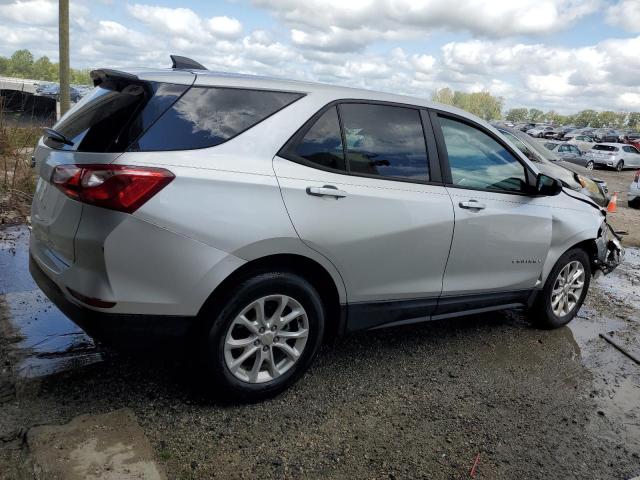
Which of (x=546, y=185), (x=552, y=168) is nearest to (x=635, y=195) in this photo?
(x=552, y=168)

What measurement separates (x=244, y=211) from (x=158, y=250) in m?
0.47

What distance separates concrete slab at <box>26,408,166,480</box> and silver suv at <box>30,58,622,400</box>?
47cm

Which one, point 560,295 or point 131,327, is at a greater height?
point 131,327

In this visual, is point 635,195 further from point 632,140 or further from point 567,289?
point 632,140

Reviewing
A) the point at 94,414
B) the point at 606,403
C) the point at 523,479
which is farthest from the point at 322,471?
the point at 606,403

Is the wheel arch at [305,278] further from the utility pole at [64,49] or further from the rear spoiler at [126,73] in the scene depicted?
the utility pole at [64,49]

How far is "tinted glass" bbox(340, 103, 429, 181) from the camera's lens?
133 inches

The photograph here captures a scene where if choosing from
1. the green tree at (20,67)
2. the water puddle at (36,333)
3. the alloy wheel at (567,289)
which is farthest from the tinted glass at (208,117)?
the green tree at (20,67)

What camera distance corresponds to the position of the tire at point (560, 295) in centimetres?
471

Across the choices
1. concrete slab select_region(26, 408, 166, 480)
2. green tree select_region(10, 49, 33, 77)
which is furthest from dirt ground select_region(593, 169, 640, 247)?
green tree select_region(10, 49, 33, 77)

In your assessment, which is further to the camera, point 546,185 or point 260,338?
point 546,185

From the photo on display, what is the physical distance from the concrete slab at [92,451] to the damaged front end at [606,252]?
4.21 meters

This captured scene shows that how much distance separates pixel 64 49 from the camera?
349 inches

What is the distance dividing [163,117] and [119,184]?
422 millimetres
